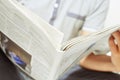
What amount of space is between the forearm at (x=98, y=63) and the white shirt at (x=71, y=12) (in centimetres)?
11

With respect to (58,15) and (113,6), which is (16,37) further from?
(113,6)

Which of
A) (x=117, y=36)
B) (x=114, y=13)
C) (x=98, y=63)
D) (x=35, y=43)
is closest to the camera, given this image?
(x=35, y=43)

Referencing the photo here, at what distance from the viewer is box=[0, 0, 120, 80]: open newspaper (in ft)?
1.66

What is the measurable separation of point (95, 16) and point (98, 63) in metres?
0.17

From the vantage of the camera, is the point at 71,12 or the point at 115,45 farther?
the point at 71,12

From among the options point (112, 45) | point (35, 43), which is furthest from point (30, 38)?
point (112, 45)

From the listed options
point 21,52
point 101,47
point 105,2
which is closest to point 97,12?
point 105,2

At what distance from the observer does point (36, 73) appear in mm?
604

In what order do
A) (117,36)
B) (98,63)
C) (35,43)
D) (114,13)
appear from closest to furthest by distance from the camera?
(35,43), (117,36), (98,63), (114,13)

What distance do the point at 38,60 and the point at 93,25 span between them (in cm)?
35

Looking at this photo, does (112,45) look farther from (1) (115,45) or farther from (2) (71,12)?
(2) (71,12)

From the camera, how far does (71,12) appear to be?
83cm

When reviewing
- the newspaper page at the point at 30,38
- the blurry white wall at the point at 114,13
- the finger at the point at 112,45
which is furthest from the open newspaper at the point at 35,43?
the blurry white wall at the point at 114,13

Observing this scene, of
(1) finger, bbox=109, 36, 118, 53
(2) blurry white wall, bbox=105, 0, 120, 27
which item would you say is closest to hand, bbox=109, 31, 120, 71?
(1) finger, bbox=109, 36, 118, 53
